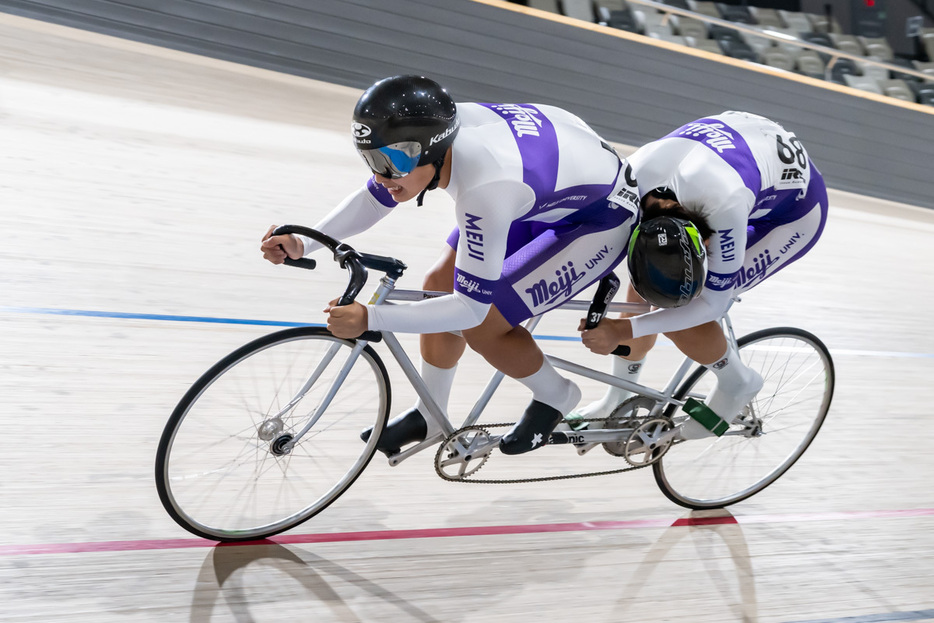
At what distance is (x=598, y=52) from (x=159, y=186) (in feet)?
18.0

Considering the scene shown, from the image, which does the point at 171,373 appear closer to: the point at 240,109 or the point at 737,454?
the point at 737,454

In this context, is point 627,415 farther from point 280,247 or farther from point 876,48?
point 876,48

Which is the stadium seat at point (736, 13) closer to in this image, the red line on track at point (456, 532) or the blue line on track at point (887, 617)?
the red line on track at point (456, 532)

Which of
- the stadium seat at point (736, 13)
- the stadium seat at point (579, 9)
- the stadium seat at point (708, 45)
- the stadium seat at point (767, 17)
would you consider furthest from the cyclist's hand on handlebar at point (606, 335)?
the stadium seat at point (767, 17)

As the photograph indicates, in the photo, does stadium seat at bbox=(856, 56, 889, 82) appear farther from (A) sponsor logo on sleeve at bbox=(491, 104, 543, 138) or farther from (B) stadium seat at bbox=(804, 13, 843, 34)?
(A) sponsor logo on sleeve at bbox=(491, 104, 543, 138)

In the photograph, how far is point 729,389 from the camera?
2600 millimetres

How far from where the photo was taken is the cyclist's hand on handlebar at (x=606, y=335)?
2277mm

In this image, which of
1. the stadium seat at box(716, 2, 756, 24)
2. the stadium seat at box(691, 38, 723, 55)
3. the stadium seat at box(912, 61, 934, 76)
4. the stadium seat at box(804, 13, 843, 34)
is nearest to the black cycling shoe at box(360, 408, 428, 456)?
the stadium seat at box(691, 38, 723, 55)

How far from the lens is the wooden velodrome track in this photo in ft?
6.87

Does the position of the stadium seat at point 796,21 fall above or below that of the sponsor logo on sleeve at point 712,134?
below

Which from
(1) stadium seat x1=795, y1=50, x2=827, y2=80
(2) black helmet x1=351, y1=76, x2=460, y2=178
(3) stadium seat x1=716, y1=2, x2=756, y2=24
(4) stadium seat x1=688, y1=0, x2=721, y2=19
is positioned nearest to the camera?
(2) black helmet x1=351, y1=76, x2=460, y2=178

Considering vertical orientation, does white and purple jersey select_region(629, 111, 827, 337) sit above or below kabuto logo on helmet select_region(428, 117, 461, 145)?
below

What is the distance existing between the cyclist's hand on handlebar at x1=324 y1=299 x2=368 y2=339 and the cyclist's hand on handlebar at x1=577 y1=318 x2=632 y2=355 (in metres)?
0.67

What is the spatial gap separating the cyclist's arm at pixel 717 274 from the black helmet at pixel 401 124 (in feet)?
2.70
